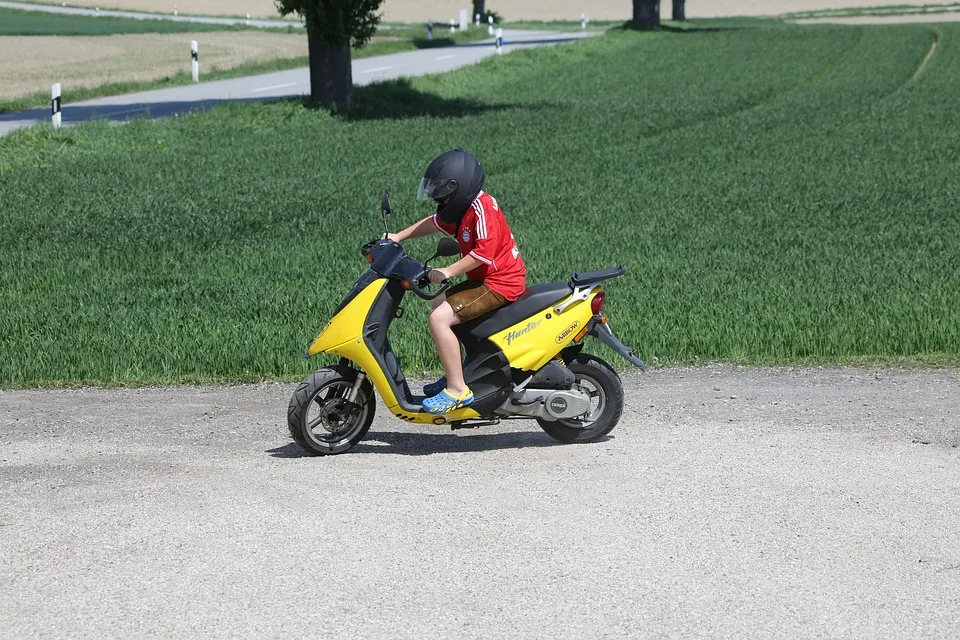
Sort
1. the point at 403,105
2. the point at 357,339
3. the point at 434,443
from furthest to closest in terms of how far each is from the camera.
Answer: the point at 403,105
the point at 434,443
the point at 357,339

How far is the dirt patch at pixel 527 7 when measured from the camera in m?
100

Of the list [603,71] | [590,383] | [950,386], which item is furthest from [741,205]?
[603,71]

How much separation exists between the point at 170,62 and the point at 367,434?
43.0 m

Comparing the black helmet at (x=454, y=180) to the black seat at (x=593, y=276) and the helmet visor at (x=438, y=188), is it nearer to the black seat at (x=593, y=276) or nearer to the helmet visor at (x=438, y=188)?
the helmet visor at (x=438, y=188)

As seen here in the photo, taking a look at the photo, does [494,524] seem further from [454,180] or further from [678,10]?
[678,10]

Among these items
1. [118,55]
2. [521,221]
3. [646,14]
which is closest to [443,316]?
[521,221]

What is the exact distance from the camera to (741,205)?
57.8 ft

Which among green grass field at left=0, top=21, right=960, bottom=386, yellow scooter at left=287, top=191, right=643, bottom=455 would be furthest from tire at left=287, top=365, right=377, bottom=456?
green grass field at left=0, top=21, right=960, bottom=386

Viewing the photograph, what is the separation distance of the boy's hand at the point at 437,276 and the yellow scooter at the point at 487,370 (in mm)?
218

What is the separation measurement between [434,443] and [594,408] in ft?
2.97

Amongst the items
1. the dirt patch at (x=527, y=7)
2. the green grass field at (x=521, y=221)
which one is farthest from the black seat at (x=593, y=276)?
the dirt patch at (x=527, y=7)

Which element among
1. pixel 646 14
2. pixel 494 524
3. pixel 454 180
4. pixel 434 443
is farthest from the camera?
pixel 646 14

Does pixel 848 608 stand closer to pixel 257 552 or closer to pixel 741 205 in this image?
pixel 257 552

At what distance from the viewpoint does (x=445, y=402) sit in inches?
292
